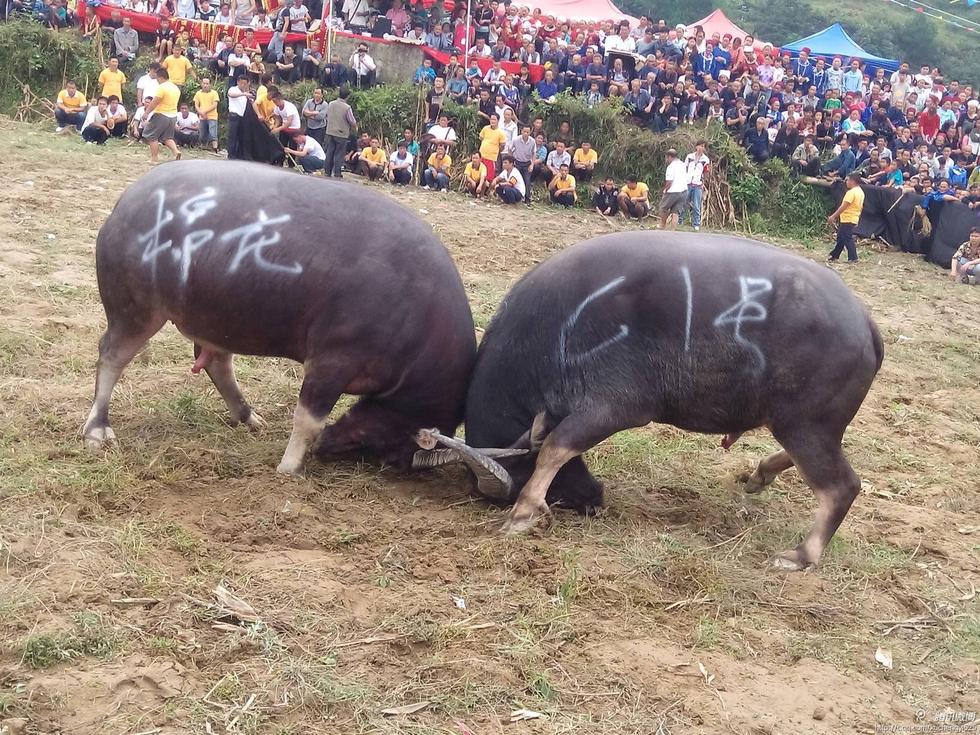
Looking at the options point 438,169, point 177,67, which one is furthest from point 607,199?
point 177,67

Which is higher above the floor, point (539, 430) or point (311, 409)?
point (539, 430)

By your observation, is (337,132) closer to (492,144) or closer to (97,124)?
(492,144)

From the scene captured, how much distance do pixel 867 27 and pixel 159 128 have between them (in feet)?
166

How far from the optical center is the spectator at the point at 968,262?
18062mm

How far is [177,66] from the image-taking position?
2175 cm

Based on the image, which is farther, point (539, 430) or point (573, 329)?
point (539, 430)

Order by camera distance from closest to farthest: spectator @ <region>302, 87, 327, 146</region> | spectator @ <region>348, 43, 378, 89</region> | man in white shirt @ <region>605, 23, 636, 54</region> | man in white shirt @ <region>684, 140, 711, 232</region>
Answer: spectator @ <region>302, 87, 327, 146</region> < man in white shirt @ <region>684, 140, 711, 232</region> < spectator @ <region>348, 43, 378, 89</region> < man in white shirt @ <region>605, 23, 636, 54</region>

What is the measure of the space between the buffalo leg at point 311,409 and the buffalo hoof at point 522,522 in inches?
49.0

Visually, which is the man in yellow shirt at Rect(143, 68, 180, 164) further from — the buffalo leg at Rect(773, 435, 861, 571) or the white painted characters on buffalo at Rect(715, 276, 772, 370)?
the buffalo leg at Rect(773, 435, 861, 571)

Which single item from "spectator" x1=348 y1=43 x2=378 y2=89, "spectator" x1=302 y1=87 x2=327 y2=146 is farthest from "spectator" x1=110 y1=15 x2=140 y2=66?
"spectator" x1=302 y1=87 x2=327 y2=146

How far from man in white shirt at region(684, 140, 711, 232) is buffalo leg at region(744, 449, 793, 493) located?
1405 centimetres

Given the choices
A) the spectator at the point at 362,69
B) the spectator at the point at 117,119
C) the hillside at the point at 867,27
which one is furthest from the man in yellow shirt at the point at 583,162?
the hillside at the point at 867,27

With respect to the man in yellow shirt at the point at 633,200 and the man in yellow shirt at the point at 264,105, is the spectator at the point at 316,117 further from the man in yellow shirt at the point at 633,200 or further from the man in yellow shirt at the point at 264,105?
the man in yellow shirt at the point at 633,200

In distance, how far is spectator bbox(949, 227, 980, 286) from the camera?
18.1m
